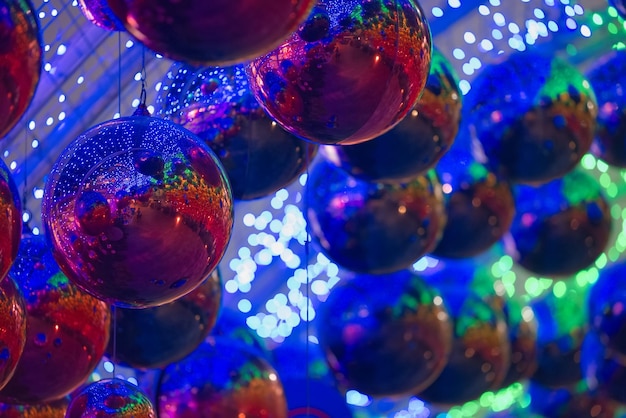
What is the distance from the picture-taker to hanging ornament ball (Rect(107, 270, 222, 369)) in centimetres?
250

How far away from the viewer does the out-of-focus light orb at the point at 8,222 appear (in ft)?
5.98

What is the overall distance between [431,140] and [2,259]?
114 cm

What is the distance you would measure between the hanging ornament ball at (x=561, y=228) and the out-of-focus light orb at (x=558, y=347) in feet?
1.36

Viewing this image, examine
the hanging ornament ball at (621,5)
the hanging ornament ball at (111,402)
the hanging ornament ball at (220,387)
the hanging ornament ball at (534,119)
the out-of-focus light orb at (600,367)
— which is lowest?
the out-of-focus light orb at (600,367)

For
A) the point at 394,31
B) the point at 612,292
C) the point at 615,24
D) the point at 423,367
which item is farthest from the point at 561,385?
the point at 394,31

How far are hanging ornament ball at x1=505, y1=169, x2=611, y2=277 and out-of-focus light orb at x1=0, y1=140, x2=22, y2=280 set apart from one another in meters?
1.89

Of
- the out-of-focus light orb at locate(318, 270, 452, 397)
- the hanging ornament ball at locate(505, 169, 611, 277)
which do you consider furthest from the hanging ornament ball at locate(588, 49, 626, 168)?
the out-of-focus light orb at locate(318, 270, 452, 397)

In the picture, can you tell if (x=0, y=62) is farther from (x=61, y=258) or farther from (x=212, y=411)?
(x=212, y=411)

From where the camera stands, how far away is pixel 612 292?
367 cm

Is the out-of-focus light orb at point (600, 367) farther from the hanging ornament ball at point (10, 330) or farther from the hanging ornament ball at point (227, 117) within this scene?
the hanging ornament ball at point (10, 330)

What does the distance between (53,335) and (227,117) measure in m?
0.58

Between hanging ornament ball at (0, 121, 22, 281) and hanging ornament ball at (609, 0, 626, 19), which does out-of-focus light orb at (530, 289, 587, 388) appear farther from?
hanging ornament ball at (0, 121, 22, 281)

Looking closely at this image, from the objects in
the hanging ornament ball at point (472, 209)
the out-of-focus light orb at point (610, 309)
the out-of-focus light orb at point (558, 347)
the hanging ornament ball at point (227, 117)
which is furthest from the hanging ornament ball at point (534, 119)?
the out-of-focus light orb at point (558, 347)

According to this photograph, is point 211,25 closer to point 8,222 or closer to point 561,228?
point 8,222
